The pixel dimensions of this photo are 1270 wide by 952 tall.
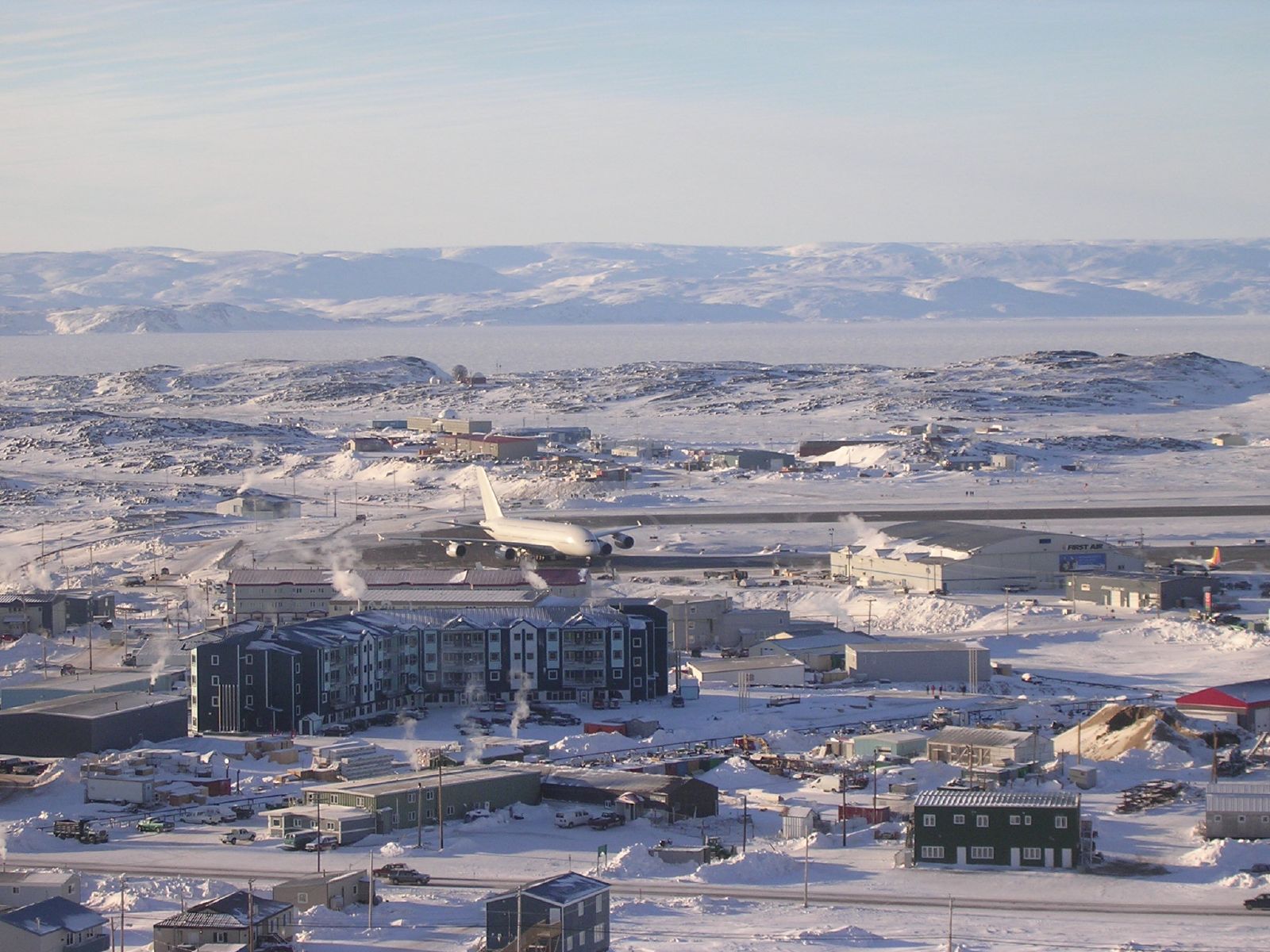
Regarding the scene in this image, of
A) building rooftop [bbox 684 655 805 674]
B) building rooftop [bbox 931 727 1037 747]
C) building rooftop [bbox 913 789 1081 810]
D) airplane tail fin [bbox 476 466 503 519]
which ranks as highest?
airplane tail fin [bbox 476 466 503 519]

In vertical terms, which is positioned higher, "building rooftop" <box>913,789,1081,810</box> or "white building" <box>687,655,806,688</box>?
"building rooftop" <box>913,789,1081,810</box>

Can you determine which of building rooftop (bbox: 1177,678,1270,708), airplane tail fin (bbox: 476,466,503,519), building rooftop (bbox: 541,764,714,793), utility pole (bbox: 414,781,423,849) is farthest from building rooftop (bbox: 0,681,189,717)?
airplane tail fin (bbox: 476,466,503,519)

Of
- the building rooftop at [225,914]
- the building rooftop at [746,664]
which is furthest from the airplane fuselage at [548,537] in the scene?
the building rooftop at [225,914]

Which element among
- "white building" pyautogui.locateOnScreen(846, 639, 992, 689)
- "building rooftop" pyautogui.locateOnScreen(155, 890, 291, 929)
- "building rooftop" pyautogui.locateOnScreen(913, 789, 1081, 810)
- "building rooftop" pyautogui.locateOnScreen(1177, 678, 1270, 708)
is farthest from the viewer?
"white building" pyautogui.locateOnScreen(846, 639, 992, 689)

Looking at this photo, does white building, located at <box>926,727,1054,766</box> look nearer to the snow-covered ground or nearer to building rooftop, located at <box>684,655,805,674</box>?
the snow-covered ground

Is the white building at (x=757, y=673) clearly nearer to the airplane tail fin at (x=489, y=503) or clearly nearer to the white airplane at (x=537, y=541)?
the white airplane at (x=537, y=541)

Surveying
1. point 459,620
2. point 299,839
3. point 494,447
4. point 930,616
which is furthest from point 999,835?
point 494,447
